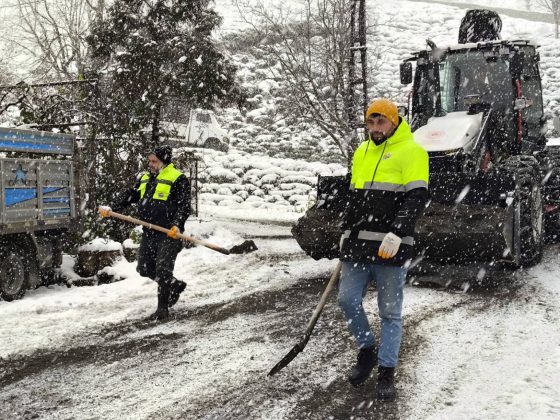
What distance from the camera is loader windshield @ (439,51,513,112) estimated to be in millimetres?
8961

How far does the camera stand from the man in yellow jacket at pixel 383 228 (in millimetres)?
4152

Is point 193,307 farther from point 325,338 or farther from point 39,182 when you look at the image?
point 39,182

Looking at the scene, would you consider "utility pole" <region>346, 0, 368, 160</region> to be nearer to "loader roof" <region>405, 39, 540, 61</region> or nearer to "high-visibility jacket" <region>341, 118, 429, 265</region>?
"loader roof" <region>405, 39, 540, 61</region>

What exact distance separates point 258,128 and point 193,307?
2182 centimetres

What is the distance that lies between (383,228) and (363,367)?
974mm

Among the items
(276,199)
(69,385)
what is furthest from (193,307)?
(276,199)

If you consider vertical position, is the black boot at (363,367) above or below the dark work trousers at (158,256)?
below

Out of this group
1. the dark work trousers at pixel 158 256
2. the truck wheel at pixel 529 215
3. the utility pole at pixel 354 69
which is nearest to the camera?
the dark work trousers at pixel 158 256

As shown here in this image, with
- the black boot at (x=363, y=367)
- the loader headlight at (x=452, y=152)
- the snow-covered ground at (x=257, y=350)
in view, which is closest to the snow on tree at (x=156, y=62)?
the snow-covered ground at (x=257, y=350)

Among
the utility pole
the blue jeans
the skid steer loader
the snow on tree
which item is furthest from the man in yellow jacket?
the utility pole

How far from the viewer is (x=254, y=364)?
4926 millimetres

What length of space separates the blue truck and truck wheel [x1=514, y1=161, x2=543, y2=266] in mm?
5889

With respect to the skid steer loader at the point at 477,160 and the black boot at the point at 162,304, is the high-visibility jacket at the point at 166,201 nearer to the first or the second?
the black boot at the point at 162,304

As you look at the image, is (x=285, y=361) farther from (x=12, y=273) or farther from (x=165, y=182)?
(x=12, y=273)
